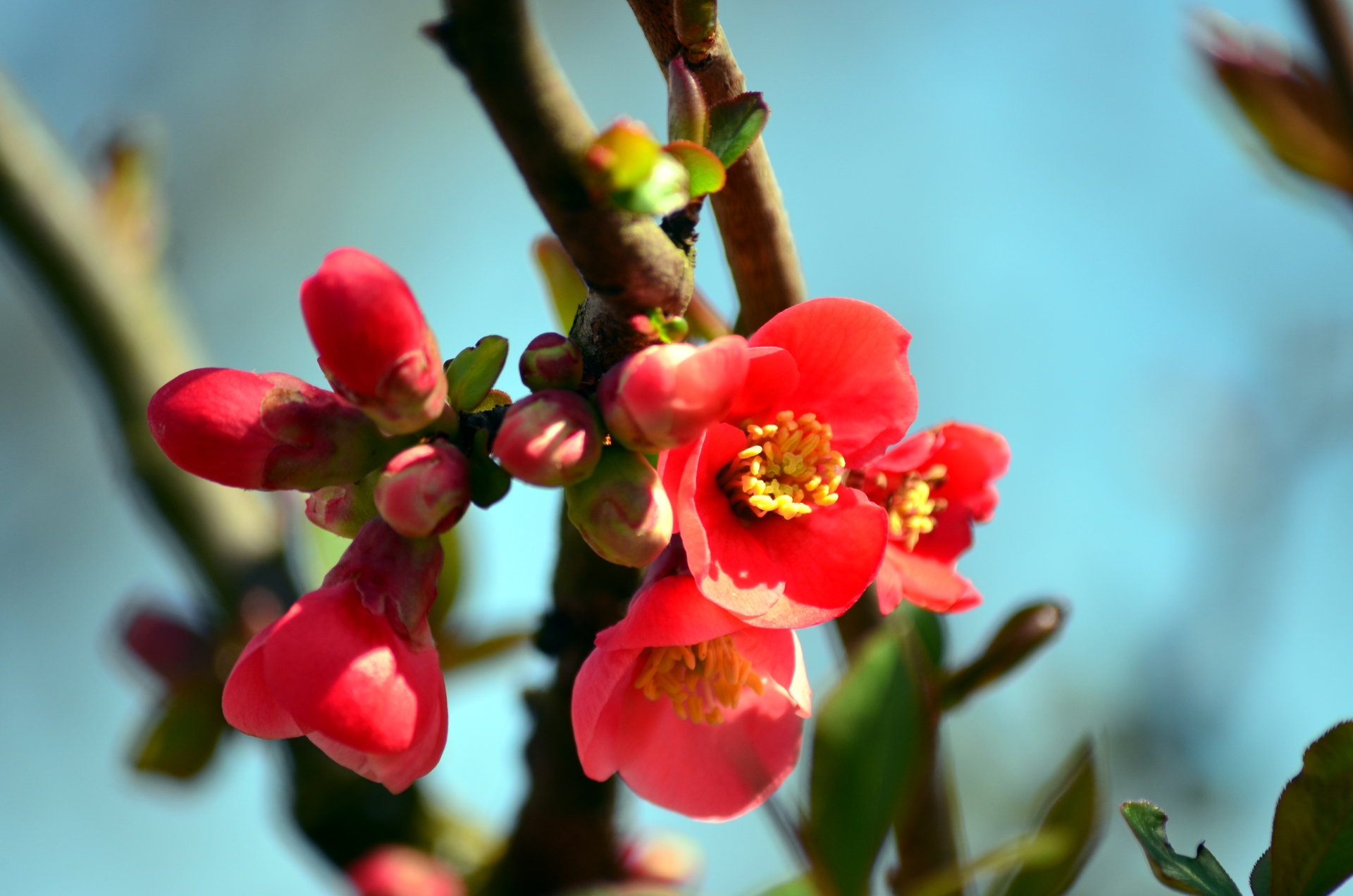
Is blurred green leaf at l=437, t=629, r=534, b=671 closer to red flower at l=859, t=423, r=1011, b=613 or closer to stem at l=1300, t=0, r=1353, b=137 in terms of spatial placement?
red flower at l=859, t=423, r=1011, b=613

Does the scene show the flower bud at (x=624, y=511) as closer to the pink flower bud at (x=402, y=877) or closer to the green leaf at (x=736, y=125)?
the green leaf at (x=736, y=125)

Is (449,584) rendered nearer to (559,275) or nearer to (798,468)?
(559,275)

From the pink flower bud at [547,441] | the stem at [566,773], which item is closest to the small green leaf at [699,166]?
the pink flower bud at [547,441]

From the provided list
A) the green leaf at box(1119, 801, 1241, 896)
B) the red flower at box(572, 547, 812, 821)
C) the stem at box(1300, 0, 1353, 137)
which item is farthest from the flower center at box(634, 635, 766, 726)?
the stem at box(1300, 0, 1353, 137)

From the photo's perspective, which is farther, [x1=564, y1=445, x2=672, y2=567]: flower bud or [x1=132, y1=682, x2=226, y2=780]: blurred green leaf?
[x1=132, y1=682, x2=226, y2=780]: blurred green leaf

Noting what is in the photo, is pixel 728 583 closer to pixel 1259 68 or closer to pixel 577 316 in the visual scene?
pixel 577 316

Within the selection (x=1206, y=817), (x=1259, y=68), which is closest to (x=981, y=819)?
(x=1206, y=817)

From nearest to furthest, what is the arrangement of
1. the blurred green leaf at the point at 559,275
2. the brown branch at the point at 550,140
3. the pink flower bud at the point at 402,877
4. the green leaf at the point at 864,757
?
the brown branch at the point at 550,140 < the green leaf at the point at 864,757 < the blurred green leaf at the point at 559,275 < the pink flower bud at the point at 402,877
